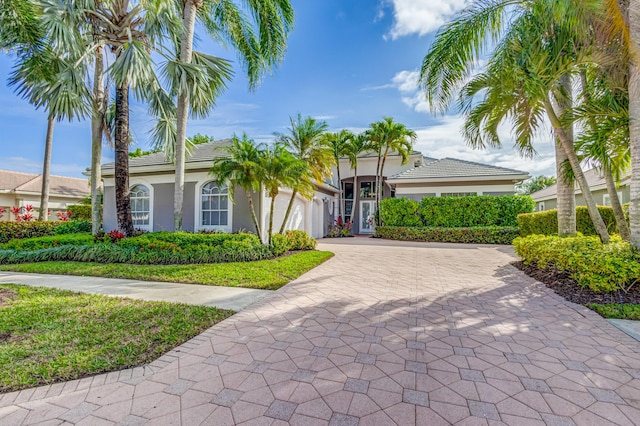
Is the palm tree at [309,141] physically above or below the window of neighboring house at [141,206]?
above

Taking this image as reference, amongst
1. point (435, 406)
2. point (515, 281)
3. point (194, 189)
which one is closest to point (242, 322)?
point (435, 406)

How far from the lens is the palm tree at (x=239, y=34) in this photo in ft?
35.8

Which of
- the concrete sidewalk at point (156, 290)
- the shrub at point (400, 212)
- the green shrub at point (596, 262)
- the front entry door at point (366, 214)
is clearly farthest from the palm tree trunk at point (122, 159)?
the front entry door at point (366, 214)

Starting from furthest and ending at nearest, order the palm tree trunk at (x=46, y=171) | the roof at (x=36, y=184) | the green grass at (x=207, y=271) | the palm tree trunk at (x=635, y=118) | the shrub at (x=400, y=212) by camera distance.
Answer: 1. the roof at (x=36, y=184)
2. the shrub at (x=400, y=212)
3. the palm tree trunk at (x=46, y=171)
4. the green grass at (x=207, y=271)
5. the palm tree trunk at (x=635, y=118)

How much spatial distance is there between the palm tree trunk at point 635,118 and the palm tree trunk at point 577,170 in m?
1.53

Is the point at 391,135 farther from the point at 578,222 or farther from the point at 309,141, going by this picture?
the point at 578,222

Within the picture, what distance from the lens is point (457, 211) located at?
16.8 metres

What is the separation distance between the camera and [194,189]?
13344mm

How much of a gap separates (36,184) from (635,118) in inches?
1368

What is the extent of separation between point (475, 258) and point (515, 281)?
12.3ft

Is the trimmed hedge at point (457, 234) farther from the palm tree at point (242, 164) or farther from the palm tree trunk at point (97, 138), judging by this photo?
the palm tree trunk at point (97, 138)

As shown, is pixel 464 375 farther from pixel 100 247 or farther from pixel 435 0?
pixel 100 247

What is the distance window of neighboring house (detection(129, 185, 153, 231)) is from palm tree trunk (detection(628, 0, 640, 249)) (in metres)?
16.4

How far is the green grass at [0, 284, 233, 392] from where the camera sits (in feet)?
10.4
